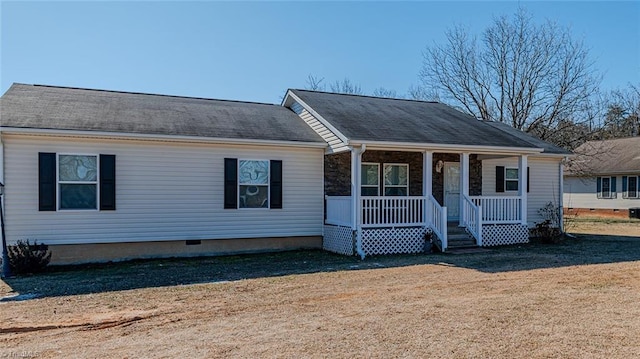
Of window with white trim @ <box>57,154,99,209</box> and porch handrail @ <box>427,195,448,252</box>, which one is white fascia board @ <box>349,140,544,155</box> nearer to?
porch handrail @ <box>427,195,448,252</box>

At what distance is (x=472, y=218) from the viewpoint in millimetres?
14094

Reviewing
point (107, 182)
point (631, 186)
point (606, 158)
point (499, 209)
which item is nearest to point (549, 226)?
point (499, 209)

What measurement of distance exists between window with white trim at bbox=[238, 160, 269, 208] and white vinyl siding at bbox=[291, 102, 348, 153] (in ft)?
5.71

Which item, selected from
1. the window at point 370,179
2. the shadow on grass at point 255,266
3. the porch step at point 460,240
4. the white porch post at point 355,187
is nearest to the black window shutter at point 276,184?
the shadow on grass at point 255,266

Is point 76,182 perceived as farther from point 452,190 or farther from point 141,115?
point 452,190

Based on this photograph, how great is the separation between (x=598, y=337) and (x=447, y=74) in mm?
26411

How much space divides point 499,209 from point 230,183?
7.48 metres

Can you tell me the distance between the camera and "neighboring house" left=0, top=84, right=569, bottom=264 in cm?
1125

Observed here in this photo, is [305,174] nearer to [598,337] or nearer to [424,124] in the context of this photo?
[424,124]

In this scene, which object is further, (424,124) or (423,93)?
(423,93)

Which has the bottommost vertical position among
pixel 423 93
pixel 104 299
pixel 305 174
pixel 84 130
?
pixel 104 299

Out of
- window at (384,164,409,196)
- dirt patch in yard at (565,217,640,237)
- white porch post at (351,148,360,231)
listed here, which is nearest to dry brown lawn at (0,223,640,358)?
white porch post at (351,148,360,231)

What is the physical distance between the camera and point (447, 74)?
30281 millimetres

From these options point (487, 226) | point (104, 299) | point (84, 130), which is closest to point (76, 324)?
point (104, 299)
